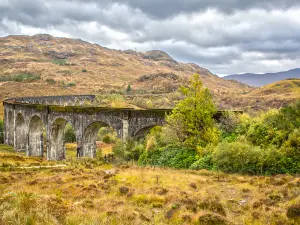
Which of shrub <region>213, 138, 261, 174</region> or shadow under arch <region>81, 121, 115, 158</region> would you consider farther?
shadow under arch <region>81, 121, 115, 158</region>

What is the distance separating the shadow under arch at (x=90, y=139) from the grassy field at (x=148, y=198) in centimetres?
813

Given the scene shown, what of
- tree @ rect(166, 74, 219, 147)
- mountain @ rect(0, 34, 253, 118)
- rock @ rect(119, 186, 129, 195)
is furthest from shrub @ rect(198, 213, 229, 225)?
mountain @ rect(0, 34, 253, 118)

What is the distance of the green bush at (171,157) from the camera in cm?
2156

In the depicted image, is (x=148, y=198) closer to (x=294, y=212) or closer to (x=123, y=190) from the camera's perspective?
(x=123, y=190)

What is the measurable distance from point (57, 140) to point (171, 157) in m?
17.2

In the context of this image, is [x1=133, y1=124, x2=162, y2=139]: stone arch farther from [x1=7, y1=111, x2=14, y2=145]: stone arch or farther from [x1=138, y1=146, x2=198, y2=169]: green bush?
[x1=7, y1=111, x2=14, y2=145]: stone arch

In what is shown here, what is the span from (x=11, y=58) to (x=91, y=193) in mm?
160596

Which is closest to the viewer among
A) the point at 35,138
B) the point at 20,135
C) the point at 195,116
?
the point at 195,116

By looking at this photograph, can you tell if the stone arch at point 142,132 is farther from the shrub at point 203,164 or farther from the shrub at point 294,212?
the shrub at point 294,212

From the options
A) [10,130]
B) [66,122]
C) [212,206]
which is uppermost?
[66,122]

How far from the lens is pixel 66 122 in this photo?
33.8 metres

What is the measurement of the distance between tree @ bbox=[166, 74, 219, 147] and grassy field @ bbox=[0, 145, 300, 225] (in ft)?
12.7

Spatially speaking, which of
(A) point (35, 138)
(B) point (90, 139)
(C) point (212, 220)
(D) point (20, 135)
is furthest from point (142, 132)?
(D) point (20, 135)

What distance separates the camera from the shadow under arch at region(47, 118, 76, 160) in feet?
107
